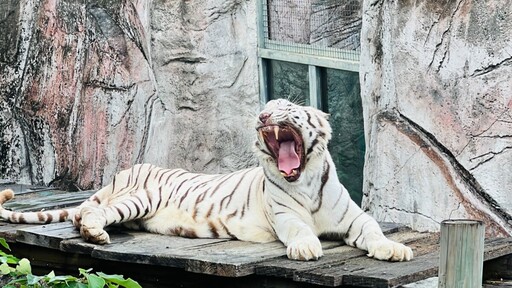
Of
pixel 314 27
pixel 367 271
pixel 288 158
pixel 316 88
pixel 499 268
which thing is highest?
pixel 314 27

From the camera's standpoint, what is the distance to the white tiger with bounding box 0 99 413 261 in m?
5.66

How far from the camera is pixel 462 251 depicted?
4.27 meters

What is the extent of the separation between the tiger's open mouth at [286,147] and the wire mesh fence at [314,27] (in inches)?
70.8

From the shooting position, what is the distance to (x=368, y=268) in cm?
517

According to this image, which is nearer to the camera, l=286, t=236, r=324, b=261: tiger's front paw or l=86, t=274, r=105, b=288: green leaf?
l=86, t=274, r=105, b=288: green leaf

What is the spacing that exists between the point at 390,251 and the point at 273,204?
742 mm

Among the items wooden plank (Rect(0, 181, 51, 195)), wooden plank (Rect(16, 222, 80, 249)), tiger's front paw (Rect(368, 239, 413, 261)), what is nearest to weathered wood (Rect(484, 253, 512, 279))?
tiger's front paw (Rect(368, 239, 413, 261))

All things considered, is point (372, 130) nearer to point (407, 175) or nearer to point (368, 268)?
point (407, 175)

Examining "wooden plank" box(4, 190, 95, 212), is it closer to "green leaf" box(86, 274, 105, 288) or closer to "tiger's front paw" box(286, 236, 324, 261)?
"tiger's front paw" box(286, 236, 324, 261)

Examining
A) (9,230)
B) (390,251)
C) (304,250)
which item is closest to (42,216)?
(9,230)

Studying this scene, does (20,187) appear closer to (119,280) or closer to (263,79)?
(263,79)

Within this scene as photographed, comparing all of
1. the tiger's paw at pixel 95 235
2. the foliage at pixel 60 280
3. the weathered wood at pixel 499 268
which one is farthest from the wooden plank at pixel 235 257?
the foliage at pixel 60 280

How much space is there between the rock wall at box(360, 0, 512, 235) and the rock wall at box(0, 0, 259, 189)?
1468mm

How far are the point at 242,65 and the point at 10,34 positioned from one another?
2289 millimetres
